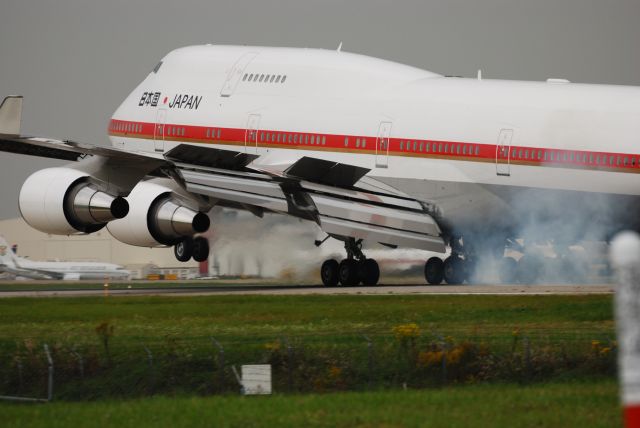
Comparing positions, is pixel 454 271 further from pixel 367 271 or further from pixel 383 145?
pixel 383 145

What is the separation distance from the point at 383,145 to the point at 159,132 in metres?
9.02

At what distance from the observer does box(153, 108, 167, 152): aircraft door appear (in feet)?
137

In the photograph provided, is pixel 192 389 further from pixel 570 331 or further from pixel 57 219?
pixel 57 219

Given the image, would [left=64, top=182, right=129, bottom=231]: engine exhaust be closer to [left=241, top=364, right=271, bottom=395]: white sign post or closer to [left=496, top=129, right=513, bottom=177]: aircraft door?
[left=496, top=129, right=513, bottom=177]: aircraft door

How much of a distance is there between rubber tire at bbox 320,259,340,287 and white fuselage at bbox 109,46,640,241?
124 inches

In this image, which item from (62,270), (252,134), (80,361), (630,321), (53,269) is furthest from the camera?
(62,270)

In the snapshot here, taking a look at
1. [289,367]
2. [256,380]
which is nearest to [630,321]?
[256,380]

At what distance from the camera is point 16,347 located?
22.0 m

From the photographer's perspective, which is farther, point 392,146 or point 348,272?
point 348,272

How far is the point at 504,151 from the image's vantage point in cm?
3416

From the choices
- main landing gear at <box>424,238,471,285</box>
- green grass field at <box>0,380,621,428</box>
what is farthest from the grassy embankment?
main landing gear at <box>424,238,471,285</box>

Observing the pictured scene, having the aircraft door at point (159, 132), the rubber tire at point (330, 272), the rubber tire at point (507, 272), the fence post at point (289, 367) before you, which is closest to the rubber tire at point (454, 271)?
the rubber tire at point (507, 272)

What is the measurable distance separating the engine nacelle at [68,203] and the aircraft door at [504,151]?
10919mm

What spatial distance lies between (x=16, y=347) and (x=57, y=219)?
1383 cm
